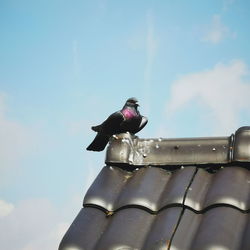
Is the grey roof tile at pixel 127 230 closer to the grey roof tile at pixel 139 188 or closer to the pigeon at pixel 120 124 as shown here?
the grey roof tile at pixel 139 188

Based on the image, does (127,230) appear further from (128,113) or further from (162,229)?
(128,113)

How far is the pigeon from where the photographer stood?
562 centimetres

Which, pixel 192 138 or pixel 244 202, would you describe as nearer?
pixel 244 202

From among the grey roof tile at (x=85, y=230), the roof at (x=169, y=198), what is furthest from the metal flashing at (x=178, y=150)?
the grey roof tile at (x=85, y=230)

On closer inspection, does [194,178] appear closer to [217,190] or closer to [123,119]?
[217,190]

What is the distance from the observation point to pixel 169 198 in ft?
15.8

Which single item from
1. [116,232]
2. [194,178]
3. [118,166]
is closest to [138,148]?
[118,166]

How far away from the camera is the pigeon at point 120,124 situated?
5.62 metres

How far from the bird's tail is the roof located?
33 centimetres

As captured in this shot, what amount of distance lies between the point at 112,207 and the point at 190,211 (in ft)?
2.02

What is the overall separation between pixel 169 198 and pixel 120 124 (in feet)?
3.47

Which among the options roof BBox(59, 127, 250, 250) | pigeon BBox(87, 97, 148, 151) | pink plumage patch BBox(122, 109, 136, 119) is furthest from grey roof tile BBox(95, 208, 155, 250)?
pink plumage patch BBox(122, 109, 136, 119)

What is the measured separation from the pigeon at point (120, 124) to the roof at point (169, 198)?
203mm

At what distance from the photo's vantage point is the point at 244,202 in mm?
4637
